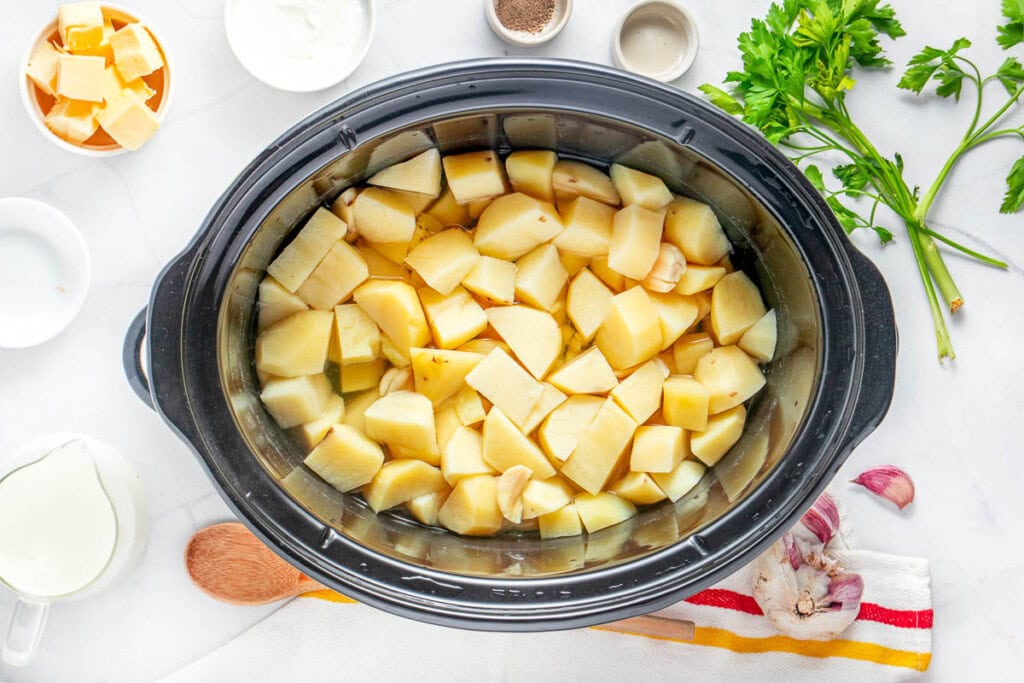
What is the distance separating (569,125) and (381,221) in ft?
1.04

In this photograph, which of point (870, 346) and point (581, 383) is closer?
point (870, 346)

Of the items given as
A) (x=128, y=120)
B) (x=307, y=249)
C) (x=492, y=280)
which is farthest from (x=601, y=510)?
(x=128, y=120)

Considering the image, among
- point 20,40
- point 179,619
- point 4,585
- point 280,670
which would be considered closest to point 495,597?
point 280,670

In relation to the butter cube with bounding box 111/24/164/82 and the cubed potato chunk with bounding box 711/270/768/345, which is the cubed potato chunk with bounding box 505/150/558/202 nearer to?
the cubed potato chunk with bounding box 711/270/768/345

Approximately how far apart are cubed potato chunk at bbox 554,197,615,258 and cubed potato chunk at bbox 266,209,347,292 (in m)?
0.34

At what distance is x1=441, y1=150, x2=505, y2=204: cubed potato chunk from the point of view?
1.31 meters

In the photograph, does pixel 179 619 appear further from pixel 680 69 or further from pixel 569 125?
pixel 680 69

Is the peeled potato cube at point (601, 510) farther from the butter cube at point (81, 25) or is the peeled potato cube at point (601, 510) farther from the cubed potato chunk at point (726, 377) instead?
the butter cube at point (81, 25)

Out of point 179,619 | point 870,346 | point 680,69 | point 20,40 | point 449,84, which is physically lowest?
point 179,619

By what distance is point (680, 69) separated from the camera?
4.80 ft

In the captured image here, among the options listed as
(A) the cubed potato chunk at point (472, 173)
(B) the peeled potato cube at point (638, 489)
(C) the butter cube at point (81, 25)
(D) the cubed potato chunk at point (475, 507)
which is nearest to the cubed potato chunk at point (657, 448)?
(B) the peeled potato cube at point (638, 489)

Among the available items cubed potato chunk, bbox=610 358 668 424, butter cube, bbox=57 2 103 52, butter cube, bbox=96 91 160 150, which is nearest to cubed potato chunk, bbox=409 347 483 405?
cubed potato chunk, bbox=610 358 668 424

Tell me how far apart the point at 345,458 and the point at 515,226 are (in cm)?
43

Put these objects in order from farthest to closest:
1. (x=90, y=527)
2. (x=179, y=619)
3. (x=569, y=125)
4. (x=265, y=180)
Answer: (x=179, y=619) < (x=90, y=527) < (x=569, y=125) < (x=265, y=180)
